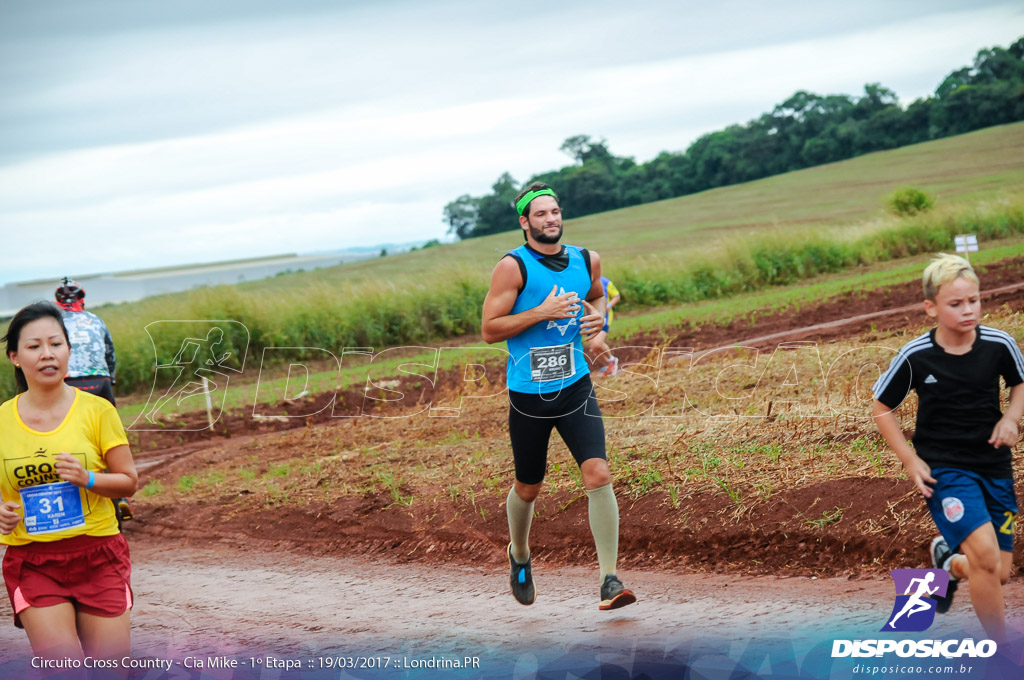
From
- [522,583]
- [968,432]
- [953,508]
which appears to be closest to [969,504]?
[953,508]

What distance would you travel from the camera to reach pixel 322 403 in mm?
17516

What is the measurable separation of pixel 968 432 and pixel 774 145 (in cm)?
8454

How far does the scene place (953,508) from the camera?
4.42 m

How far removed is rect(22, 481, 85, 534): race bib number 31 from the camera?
14.6 ft

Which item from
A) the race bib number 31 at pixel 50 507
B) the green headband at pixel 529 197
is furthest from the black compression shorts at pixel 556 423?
the race bib number 31 at pixel 50 507

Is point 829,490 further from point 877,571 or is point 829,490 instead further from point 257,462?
point 257,462

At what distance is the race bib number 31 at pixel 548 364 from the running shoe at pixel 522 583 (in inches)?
48.5

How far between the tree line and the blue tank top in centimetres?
6799

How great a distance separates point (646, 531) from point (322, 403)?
10.8 meters

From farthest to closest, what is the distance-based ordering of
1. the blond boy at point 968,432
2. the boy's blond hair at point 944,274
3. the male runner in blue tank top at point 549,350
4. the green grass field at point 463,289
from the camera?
1. the green grass field at point 463,289
2. the male runner in blue tank top at point 549,350
3. the boy's blond hair at point 944,274
4. the blond boy at point 968,432

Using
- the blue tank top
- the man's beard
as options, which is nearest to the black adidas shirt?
the blue tank top

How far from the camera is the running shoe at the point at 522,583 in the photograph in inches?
254
